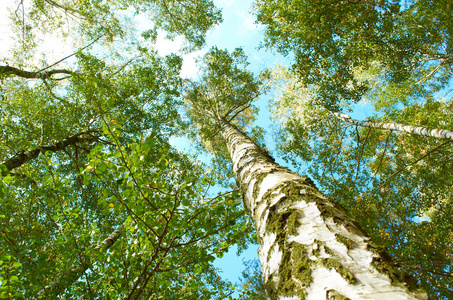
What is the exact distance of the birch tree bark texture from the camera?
84cm

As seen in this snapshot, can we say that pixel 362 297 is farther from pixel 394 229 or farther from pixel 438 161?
pixel 438 161

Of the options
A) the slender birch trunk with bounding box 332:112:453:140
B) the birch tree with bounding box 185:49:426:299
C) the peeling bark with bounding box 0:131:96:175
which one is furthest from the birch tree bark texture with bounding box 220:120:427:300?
the slender birch trunk with bounding box 332:112:453:140

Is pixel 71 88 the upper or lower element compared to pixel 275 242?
upper

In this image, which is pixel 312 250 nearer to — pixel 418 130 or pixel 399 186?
pixel 418 130

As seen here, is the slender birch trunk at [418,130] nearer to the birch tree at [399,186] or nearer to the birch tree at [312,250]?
the birch tree at [399,186]

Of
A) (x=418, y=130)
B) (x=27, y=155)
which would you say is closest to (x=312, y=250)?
(x=27, y=155)

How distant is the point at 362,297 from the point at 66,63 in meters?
12.7

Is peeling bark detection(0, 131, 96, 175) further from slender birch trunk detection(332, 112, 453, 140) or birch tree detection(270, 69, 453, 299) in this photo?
slender birch trunk detection(332, 112, 453, 140)

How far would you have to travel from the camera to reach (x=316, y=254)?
1.04 meters

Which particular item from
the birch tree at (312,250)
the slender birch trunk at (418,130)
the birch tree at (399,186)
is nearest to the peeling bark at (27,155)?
the birch tree at (312,250)

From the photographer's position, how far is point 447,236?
21.0 feet

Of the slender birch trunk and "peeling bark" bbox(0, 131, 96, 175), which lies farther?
the slender birch trunk

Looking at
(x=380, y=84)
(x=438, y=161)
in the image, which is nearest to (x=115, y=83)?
(x=438, y=161)

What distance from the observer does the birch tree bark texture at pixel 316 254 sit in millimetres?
845
